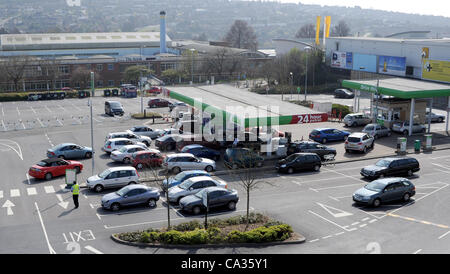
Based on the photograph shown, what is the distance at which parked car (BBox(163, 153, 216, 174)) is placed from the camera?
99.6 feet

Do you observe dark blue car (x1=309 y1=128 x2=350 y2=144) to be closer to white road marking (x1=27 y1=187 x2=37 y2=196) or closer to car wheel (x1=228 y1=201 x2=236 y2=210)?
car wheel (x1=228 y1=201 x2=236 y2=210)

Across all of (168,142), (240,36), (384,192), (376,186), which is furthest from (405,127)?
(240,36)

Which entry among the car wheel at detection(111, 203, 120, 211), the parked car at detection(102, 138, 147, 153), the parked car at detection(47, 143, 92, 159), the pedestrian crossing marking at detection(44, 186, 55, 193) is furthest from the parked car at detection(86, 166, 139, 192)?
the parked car at detection(47, 143, 92, 159)

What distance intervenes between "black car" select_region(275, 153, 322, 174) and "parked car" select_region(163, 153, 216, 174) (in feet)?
14.4

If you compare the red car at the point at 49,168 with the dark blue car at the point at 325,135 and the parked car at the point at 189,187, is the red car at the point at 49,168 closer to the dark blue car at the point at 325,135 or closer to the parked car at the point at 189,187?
the parked car at the point at 189,187

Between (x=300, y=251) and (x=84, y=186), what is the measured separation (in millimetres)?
14118

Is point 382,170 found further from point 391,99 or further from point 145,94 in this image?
point 145,94

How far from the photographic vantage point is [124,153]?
32.9 meters

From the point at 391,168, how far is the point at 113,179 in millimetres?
16482

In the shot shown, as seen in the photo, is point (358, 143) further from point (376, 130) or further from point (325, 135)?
point (376, 130)

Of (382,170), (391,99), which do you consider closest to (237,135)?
(382,170)

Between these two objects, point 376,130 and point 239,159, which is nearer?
point 239,159

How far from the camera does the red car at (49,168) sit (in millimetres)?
29375

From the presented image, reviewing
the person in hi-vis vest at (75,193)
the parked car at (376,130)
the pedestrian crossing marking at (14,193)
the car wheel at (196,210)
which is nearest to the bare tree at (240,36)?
the parked car at (376,130)
